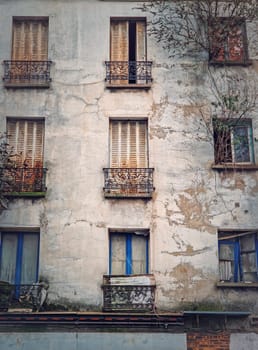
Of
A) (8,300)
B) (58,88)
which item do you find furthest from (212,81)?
(8,300)

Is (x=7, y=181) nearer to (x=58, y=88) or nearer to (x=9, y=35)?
(x=58, y=88)

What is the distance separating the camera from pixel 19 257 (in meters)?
15.5

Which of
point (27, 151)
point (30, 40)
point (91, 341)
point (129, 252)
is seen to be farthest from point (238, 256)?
point (30, 40)

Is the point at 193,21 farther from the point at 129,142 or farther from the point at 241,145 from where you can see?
the point at 129,142

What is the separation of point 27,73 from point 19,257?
5.41m

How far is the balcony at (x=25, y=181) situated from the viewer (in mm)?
15680

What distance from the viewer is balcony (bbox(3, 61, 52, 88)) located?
658 inches

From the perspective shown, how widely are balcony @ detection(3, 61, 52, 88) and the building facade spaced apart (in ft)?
0.14

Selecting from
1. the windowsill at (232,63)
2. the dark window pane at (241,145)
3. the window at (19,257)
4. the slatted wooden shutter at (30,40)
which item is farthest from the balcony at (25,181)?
the windowsill at (232,63)

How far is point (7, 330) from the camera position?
46.9ft

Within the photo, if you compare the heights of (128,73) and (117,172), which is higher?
(128,73)

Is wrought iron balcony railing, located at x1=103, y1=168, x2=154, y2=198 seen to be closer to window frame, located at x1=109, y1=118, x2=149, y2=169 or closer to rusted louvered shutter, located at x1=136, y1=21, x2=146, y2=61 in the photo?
window frame, located at x1=109, y1=118, x2=149, y2=169

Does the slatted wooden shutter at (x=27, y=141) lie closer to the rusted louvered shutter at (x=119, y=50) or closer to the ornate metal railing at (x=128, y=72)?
the ornate metal railing at (x=128, y=72)

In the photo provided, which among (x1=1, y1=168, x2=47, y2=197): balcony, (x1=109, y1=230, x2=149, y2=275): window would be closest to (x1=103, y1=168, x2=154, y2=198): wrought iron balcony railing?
(x1=109, y1=230, x2=149, y2=275): window
